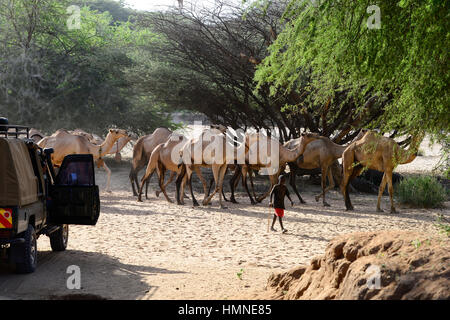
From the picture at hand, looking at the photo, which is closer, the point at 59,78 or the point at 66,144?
the point at 66,144

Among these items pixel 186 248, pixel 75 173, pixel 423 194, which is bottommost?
pixel 186 248

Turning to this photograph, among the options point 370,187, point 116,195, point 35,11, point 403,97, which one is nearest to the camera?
point 403,97

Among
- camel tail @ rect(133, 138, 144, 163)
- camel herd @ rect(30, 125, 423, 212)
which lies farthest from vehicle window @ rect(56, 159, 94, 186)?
camel tail @ rect(133, 138, 144, 163)

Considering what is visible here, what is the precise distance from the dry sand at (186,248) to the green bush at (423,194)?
0.45 metres

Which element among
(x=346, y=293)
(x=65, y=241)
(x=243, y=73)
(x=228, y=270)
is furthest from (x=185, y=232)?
(x=243, y=73)

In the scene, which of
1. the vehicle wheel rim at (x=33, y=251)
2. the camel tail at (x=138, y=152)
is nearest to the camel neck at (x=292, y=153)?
the camel tail at (x=138, y=152)

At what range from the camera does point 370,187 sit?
73.4 feet

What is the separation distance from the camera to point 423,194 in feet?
57.4

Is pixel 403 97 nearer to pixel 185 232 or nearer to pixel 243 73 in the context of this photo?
pixel 185 232

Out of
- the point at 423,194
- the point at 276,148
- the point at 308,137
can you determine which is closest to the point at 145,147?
the point at 276,148

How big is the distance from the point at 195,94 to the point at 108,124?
596cm

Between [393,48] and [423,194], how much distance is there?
450 inches

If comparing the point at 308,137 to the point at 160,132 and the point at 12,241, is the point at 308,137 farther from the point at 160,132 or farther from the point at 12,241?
the point at 12,241

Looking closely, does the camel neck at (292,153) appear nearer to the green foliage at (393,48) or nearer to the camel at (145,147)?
the camel at (145,147)
